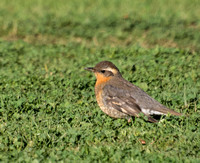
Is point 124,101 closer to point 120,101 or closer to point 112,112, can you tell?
point 120,101

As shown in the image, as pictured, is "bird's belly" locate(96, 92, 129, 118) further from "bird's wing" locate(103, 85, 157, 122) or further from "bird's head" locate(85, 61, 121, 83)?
"bird's head" locate(85, 61, 121, 83)

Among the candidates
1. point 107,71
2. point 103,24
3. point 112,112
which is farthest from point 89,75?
point 103,24

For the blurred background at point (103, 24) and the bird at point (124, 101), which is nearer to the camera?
the bird at point (124, 101)

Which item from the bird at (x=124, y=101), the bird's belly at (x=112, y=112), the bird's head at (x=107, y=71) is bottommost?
the bird's belly at (x=112, y=112)

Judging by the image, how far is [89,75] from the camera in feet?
32.6

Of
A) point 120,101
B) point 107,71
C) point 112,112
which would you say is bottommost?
point 112,112

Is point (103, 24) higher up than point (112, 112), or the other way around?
point (103, 24)

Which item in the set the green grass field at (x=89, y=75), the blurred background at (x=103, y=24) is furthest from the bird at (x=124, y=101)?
the blurred background at (x=103, y=24)

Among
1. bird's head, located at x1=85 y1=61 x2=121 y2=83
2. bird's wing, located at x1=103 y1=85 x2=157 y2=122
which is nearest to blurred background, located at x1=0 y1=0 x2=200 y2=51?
bird's head, located at x1=85 y1=61 x2=121 y2=83

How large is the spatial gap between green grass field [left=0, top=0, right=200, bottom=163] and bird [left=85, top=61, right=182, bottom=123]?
7.7 inches

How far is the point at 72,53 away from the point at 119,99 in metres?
4.34

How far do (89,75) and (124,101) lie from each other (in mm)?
2406

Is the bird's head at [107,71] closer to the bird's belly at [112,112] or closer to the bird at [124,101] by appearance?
the bird at [124,101]

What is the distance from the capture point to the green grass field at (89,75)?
643 cm
